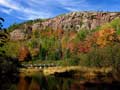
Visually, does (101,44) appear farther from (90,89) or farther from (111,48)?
(90,89)

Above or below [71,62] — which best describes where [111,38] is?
above

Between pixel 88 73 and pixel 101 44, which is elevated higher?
pixel 101 44

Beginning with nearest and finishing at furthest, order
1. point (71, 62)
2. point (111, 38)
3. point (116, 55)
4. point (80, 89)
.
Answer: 1. point (80, 89)
2. point (116, 55)
3. point (71, 62)
4. point (111, 38)

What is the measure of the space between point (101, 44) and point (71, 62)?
129 feet

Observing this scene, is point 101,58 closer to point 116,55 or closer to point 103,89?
point 116,55

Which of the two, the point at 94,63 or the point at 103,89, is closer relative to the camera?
the point at 103,89

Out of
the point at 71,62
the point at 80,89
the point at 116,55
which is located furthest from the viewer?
the point at 71,62

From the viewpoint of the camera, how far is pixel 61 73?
426 feet

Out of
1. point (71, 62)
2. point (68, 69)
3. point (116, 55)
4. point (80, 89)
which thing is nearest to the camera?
point (80, 89)

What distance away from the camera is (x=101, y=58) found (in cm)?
13500

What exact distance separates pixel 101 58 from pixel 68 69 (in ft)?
44.4

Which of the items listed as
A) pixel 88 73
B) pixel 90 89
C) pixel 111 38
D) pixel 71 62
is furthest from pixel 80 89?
pixel 111 38

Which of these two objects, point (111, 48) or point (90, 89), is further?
point (111, 48)

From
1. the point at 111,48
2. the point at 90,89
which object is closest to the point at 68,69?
the point at 111,48
